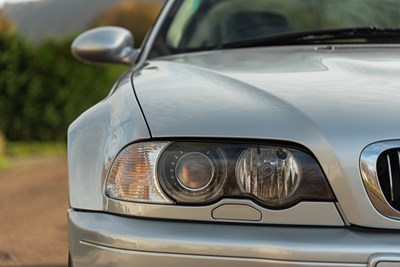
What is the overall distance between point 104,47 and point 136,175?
146cm

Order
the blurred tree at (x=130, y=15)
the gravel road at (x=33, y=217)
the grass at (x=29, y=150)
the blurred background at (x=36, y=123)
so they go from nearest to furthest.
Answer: the gravel road at (x=33, y=217), the blurred background at (x=36, y=123), the grass at (x=29, y=150), the blurred tree at (x=130, y=15)

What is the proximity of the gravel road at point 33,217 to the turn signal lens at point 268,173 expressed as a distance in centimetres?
293

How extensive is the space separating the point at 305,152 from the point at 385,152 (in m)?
0.19

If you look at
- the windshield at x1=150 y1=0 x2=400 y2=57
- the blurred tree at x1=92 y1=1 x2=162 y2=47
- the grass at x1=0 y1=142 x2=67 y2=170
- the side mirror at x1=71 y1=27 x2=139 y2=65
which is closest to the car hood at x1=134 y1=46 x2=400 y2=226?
the windshield at x1=150 y1=0 x2=400 y2=57

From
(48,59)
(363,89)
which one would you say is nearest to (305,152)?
(363,89)

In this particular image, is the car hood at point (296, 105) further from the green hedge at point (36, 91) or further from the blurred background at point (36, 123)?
the green hedge at point (36, 91)

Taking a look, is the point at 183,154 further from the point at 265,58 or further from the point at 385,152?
the point at 265,58

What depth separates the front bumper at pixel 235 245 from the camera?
1698 millimetres

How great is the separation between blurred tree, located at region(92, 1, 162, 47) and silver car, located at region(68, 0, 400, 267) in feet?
66.8

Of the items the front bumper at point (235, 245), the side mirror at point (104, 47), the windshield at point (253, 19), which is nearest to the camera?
the front bumper at point (235, 245)

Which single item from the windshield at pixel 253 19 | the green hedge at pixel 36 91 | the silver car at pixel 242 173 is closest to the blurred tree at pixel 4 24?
the green hedge at pixel 36 91

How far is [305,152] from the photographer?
1.84 metres

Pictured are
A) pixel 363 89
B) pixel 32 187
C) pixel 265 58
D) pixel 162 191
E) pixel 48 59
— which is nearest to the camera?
pixel 162 191

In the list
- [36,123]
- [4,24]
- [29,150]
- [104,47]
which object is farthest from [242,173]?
[4,24]
